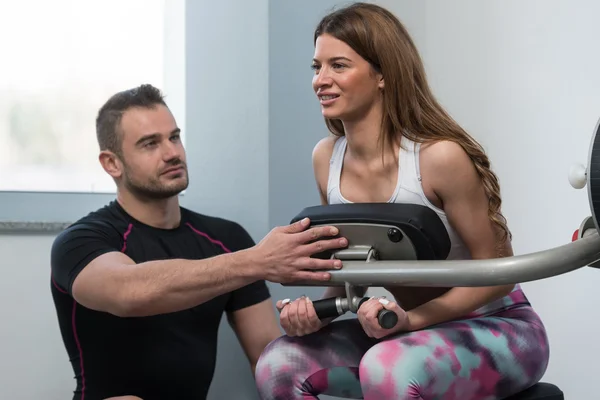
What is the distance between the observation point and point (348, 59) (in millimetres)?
1611

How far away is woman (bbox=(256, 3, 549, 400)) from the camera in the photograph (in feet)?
4.59

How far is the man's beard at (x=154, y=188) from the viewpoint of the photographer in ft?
7.36

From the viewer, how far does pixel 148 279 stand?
183cm

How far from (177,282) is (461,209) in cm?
66

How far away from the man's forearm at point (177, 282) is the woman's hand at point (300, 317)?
0.16m

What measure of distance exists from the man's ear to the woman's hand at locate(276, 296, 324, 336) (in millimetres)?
981

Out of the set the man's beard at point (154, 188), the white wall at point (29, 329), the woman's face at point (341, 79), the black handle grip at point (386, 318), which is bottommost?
the white wall at point (29, 329)

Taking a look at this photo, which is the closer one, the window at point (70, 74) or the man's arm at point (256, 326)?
the man's arm at point (256, 326)

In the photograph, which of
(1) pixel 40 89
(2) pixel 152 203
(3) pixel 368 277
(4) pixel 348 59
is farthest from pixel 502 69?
(1) pixel 40 89

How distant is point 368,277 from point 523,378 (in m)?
0.38

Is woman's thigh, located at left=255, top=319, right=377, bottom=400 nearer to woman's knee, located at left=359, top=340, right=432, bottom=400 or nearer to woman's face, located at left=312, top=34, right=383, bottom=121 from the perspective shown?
woman's knee, located at left=359, top=340, right=432, bottom=400

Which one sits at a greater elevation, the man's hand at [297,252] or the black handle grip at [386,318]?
the man's hand at [297,252]

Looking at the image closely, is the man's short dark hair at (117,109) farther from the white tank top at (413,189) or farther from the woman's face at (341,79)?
the white tank top at (413,189)

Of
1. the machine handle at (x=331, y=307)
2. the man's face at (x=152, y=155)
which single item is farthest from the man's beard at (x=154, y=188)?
the machine handle at (x=331, y=307)
